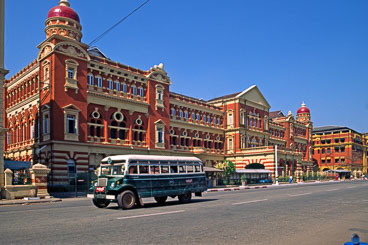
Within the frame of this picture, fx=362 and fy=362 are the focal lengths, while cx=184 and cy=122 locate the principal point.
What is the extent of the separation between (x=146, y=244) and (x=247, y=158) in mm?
53673

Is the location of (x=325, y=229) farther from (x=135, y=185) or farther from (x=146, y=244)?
(x=135, y=185)

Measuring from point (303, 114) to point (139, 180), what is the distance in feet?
262

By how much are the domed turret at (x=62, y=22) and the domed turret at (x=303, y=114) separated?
66125 mm

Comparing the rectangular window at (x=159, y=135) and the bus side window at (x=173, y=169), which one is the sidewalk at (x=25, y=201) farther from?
the rectangular window at (x=159, y=135)

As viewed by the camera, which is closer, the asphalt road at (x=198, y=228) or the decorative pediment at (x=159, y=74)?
the asphalt road at (x=198, y=228)

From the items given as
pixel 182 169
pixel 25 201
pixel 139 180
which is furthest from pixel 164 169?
pixel 25 201

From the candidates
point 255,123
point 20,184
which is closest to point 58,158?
point 20,184

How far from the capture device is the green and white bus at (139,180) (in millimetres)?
16828

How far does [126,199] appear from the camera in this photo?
16781mm

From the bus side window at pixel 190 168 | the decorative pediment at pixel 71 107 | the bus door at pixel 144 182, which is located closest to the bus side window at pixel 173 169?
the bus side window at pixel 190 168

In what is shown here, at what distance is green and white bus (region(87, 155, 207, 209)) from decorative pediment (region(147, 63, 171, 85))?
28007 millimetres

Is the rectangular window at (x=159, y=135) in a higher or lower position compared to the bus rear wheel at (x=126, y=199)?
higher

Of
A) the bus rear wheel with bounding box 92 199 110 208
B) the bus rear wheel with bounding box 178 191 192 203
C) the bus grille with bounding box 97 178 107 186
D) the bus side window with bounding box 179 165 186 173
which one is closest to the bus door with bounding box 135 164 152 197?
the bus grille with bounding box 97 178 107 186

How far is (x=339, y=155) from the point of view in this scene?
105 metres
